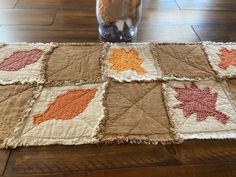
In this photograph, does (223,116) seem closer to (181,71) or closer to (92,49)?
(181,71)

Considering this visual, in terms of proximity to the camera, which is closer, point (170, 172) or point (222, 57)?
point (170, 172)

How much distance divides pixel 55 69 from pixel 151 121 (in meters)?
0.34

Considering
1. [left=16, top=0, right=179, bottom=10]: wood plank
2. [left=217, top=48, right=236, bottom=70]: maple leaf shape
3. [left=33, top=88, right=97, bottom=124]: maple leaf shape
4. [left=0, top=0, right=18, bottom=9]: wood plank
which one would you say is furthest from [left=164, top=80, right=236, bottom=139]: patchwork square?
[left=0, top=0, right=18, bottom=9]: wood plank

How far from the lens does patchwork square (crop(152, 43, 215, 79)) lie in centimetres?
88

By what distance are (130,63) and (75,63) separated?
171mm

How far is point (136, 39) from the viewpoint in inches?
41.5

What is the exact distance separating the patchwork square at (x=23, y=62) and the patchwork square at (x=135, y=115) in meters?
0.23

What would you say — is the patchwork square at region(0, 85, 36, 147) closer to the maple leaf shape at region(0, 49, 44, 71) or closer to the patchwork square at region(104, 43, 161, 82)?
the maple leaf shape at region(0, 49, 44, 71)

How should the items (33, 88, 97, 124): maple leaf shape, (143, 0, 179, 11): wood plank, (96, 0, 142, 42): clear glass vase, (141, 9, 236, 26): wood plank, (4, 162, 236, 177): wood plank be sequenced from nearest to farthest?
(4, 162, 236, 177): wood plank < (33, 88, 97, 124): maple leaf shape < (96, 0, 142, 42): clear glass vase < (141, 9, 236, 26): wood plank < (143, 0, 179, 11): wood plank

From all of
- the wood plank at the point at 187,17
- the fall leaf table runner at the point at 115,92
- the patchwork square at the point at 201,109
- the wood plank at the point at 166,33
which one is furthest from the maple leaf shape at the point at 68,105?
the wood plank at the point at 187,17

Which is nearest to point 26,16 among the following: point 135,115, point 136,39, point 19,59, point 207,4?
point 19,59

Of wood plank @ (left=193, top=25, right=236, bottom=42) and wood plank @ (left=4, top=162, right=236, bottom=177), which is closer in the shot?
wood plank @ (left=4, top=162, right=236, bottom=177)

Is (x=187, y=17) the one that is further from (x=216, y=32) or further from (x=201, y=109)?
(x=201, y=109)

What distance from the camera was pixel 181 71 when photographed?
89 centimetres
